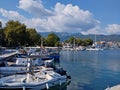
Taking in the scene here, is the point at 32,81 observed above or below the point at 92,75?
above

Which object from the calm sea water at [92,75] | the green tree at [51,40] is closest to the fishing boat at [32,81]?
the calm sea water at [92,75]

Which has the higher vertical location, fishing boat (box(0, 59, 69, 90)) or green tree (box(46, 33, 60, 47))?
green tree (box(46, 33, 60, 47))

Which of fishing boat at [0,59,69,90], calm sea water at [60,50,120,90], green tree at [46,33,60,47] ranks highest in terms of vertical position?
green tree at [46,33,60,47]

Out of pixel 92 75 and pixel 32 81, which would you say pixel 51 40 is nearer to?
pixel 92 75

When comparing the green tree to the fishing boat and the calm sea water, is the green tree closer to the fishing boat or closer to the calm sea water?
the calm sea water

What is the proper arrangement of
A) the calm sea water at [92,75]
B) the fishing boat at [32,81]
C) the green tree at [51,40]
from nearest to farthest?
the fishing boat at [32,81]
the calm sea water at [92,75]
the green tree at [51,40]

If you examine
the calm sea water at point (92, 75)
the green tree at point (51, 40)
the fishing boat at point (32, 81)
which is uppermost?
the green tree at point (51, 40)

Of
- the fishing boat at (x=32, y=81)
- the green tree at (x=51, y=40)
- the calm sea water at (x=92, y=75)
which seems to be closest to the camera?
the fishing boat at (x=32, y=81)

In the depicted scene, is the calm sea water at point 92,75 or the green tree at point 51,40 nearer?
the calm sea water at point 92,75

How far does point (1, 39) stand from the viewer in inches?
4604

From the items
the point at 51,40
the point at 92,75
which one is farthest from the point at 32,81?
the point at 51,40

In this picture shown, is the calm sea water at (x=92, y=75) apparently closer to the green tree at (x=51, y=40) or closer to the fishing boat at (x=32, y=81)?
the fishing boat at (x=32, y=81)

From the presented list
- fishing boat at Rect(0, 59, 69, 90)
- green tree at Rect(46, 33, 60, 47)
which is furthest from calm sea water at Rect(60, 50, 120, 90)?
green tree at Rect(46, 33, 60, 47)

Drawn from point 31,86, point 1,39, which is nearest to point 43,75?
point 31,86
